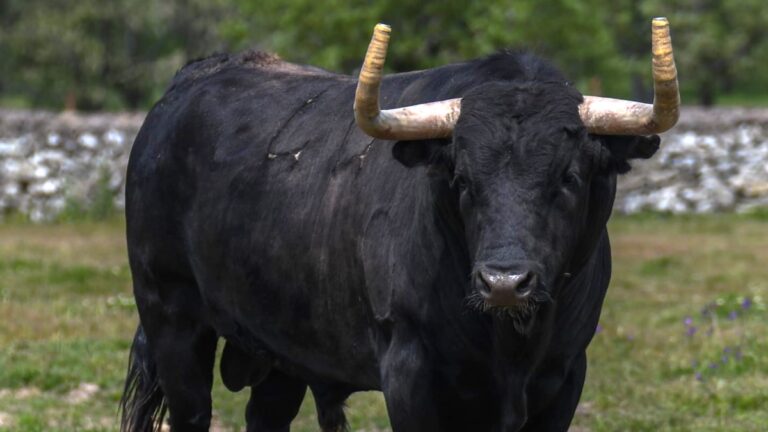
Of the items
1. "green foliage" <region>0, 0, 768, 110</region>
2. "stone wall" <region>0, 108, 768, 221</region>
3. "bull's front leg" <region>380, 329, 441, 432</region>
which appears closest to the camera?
"bull's front leg" <region>380, 329, 441, 432</region>

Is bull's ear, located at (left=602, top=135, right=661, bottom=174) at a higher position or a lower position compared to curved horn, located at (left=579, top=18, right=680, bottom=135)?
lower

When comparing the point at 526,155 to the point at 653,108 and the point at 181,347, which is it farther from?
the point at 181,347

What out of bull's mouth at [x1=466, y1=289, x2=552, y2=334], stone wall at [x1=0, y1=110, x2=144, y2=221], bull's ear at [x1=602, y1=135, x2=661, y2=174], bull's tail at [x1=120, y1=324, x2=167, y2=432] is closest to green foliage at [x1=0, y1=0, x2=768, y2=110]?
stone wall at [x1=0, y1=110, x2=144, y2=221]

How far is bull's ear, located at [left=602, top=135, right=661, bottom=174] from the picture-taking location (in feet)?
15.2

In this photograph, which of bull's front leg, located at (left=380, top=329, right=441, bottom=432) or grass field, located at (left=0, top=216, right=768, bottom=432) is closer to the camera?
bull's front leg, located at (left=380, top=329, right=441, bottom=432)

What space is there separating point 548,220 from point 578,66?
108 feet

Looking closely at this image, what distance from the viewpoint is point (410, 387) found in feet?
15.7

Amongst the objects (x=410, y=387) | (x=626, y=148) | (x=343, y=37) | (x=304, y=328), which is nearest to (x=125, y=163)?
(x=343, y=37)

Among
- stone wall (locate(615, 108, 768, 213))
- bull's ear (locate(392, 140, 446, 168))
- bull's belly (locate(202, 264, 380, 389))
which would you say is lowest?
stone wall (locate(615, 108, 768, 213))

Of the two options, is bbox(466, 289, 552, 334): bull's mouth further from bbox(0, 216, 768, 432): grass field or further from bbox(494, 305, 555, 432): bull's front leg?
bbox(0, 216, 768, 432): grass field

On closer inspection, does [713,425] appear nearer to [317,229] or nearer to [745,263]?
[317,229]

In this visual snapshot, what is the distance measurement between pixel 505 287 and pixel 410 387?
2.49 ft

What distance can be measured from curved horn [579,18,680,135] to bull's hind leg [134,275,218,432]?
2.34 metres

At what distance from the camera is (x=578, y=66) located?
36719mm
